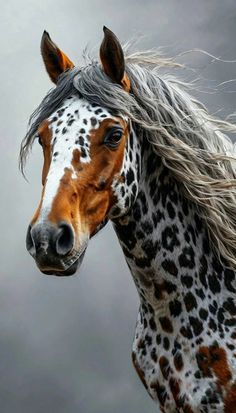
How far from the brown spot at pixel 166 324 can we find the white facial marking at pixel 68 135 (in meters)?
1.66

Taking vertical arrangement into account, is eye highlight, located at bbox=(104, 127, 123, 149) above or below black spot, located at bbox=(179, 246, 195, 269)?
above

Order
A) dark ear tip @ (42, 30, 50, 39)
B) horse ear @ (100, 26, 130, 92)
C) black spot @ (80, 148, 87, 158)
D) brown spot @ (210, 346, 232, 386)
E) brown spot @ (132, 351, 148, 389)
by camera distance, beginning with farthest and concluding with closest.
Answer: dark ear tip @ (42, 30, 50, 39)
brown spot @ (132, 351, 148, 389)
horse ear @ (100, 26, 130, 92)
brown spot @ (210, 346, 232, 386)
black spot @ (80, 148, 87, 158)

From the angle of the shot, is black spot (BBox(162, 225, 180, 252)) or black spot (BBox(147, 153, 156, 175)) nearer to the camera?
black spot (BBox(162, 225, 180, 252))

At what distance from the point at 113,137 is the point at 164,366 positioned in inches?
82.7

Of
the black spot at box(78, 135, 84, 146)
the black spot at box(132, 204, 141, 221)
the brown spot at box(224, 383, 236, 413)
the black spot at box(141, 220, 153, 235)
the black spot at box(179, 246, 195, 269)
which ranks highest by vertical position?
the black spot at box(78, 135, 84, 146)

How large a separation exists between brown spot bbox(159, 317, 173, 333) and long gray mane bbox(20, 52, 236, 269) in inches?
30.3

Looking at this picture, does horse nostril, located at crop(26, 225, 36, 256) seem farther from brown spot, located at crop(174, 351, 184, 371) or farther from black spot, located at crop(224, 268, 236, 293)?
black spot, located at crop(224, 268, 236, 293)

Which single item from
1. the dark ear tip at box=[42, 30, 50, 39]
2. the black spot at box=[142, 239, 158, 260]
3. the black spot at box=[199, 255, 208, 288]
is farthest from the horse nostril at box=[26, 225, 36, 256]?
the dark ear tip at box=[42, 30, 50, 39]

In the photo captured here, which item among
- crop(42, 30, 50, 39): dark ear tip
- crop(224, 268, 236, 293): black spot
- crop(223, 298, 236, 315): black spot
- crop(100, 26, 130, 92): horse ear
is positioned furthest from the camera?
crop(42, 30, 50, 39): dark ear tip

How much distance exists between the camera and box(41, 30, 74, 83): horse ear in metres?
6.90

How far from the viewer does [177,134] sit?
682 cm

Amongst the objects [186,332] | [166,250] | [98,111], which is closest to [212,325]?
[186,332]

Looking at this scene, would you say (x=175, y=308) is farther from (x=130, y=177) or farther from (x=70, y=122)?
(x=70, y=122)

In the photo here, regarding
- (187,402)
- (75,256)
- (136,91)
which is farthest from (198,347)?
(136,91)
